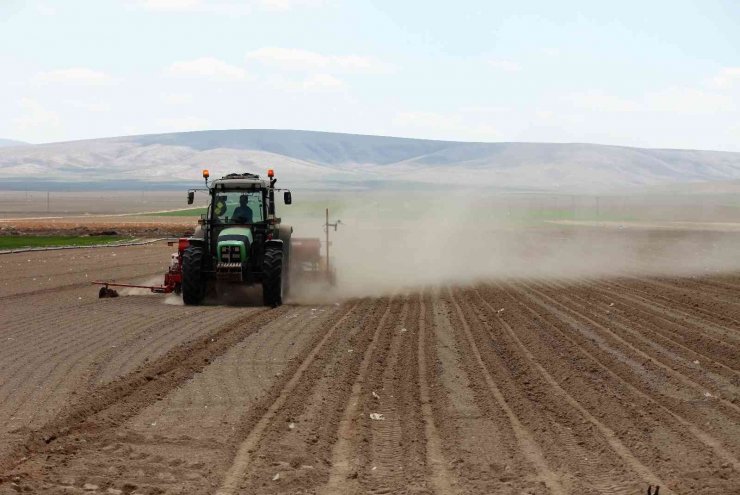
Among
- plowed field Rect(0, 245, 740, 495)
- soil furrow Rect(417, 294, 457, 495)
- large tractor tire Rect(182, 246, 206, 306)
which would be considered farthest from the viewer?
large tractor tire Rect(182, 246, 206, 306)

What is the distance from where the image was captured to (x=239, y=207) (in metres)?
21.7

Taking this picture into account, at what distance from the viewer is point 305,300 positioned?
2264 cm

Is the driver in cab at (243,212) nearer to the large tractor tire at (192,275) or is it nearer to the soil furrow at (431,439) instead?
the large tractor tire at (192,275)

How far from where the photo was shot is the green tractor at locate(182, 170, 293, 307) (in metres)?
20.6

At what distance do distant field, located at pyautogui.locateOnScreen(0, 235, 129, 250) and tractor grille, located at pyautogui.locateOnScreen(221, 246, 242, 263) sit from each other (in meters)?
23.8

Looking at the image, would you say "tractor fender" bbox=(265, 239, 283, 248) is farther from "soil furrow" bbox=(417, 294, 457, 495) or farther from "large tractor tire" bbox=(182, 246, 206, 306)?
"soil furrow" bbox=(417, 294, 457, 495)

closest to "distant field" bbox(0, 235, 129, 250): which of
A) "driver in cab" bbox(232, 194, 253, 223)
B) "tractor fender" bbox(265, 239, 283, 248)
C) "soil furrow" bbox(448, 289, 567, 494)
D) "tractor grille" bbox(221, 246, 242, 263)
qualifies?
"driver in cab" bbox(232, 194, 253, 223)

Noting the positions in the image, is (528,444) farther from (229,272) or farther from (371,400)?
(229,272)

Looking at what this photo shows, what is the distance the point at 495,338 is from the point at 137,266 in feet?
66.7

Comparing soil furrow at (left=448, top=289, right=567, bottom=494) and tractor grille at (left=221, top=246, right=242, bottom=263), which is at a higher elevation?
tractor grille at (left=221, top=246, right=242, bottom=263)

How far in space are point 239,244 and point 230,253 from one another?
272mm

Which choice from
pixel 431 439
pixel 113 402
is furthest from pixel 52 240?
pixel 431 439

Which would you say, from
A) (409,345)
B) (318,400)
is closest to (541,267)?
(409,345)

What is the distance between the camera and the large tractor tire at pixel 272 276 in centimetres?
2055
